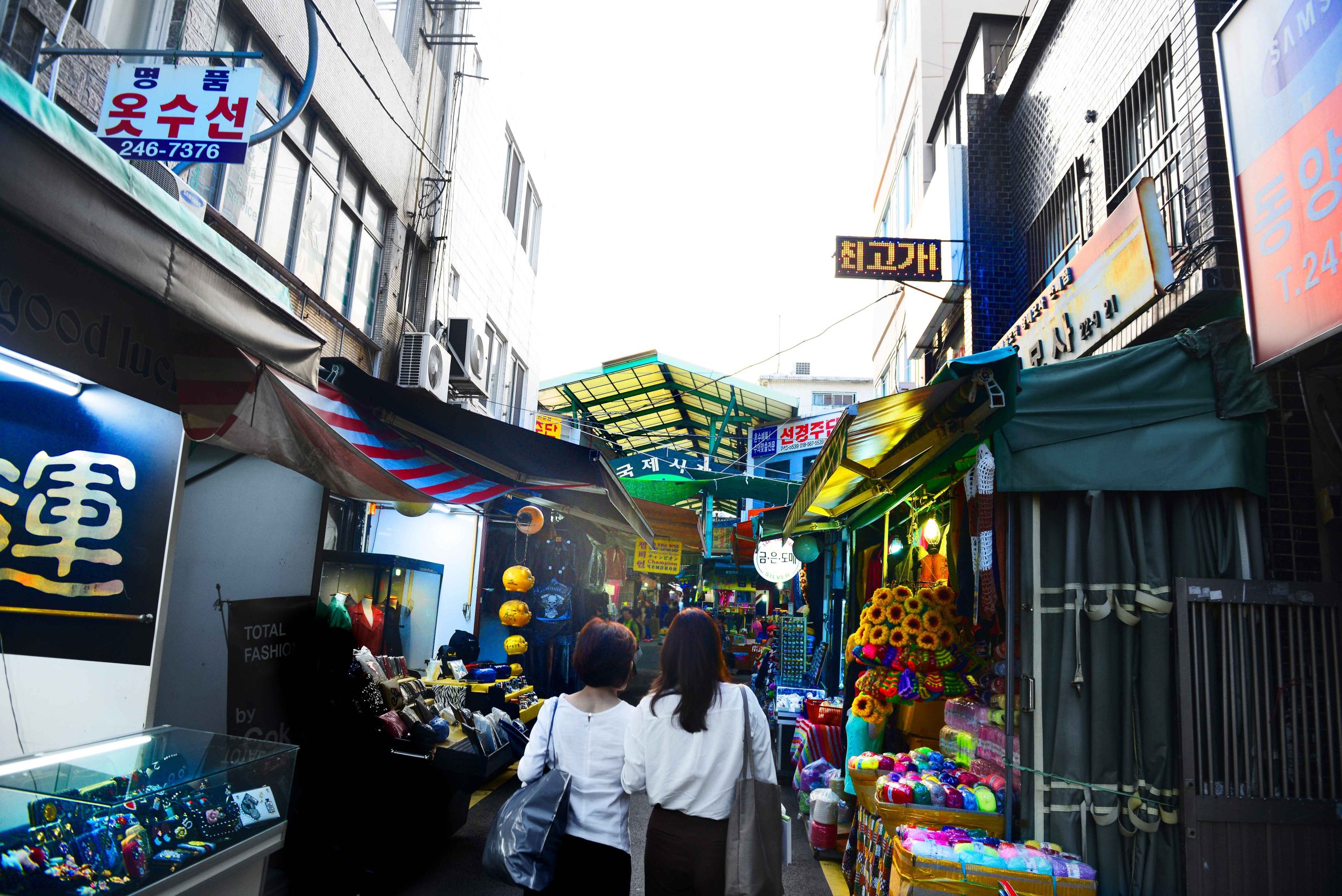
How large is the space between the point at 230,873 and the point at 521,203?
14595 millimetres

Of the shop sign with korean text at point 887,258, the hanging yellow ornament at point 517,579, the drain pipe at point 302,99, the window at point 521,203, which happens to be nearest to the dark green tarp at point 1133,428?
the drain pipe at point 302,99

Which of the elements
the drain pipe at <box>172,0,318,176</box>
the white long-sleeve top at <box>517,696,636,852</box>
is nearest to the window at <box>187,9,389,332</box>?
the drain pipe at <box>172,0,318,176</box>

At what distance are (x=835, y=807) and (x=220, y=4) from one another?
28.6ft

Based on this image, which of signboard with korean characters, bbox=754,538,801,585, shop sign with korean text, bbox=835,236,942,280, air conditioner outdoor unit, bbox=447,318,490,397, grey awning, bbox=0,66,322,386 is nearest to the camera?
grey awning, bbox=0,66,322,386

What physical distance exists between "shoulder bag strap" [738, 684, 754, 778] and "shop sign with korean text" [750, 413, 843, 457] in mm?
11711

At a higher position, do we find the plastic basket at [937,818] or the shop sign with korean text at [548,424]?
the shop sign with korean text at [548,424]

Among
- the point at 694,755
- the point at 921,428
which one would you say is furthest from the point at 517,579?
the point at 694,755

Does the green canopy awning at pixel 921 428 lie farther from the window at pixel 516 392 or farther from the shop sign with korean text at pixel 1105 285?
the window at pixel 516 392

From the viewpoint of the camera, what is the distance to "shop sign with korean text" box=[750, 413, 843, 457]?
1561cm

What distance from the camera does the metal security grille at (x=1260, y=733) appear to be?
3.85m

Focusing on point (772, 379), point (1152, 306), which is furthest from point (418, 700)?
point (772, 379)

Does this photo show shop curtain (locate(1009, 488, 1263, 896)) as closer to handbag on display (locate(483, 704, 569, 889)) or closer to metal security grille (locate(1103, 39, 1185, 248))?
handbag on display (locate(483, 704, 569, 889))

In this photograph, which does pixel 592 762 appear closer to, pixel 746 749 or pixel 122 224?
pixel 746 749

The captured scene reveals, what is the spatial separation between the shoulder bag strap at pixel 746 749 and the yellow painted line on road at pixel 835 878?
3.09 m
